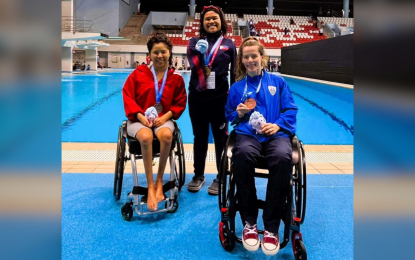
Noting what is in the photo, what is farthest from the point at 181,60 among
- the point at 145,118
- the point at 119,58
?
the point at 145,118

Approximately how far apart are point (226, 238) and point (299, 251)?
0.39 metres

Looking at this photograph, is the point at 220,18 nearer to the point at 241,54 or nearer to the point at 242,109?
the point at 241,54

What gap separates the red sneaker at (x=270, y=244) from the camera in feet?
5.41

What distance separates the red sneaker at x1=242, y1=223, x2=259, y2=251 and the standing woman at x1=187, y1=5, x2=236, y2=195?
0.88 m

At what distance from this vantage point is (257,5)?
37781 millimetres

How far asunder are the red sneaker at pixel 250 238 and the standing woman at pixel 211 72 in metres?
0.88

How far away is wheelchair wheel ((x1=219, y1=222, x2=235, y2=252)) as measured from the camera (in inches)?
71.1

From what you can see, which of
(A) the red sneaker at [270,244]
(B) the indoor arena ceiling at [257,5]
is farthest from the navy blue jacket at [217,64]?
(B) the indoor arena ceiling at [257,5]

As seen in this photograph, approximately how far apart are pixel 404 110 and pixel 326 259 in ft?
5.46

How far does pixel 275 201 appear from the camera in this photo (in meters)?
1.71

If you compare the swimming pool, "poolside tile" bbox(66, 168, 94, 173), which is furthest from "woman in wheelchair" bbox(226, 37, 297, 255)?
"poolside tile" bbox(66, 168, 94, 173)

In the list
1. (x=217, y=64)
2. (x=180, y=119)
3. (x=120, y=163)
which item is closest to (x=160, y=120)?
(x=120, y=163)

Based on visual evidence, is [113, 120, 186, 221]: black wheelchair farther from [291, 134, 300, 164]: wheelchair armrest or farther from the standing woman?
[291, 134, 300, 164]: wheelchair armrest

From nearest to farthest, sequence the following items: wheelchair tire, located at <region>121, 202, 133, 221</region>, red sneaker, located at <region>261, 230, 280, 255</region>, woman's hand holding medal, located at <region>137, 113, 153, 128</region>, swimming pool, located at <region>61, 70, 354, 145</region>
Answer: red sneaker, located at <region>261, 230, 280, 255</region>
wheelchair tire, located at <region>121, 202, 133, 221</region>
woman's hand holding medal, located at <region>137, 113, 153, 128</region>
swimming pool, located at <region>61, 70, 354, 145</region>
